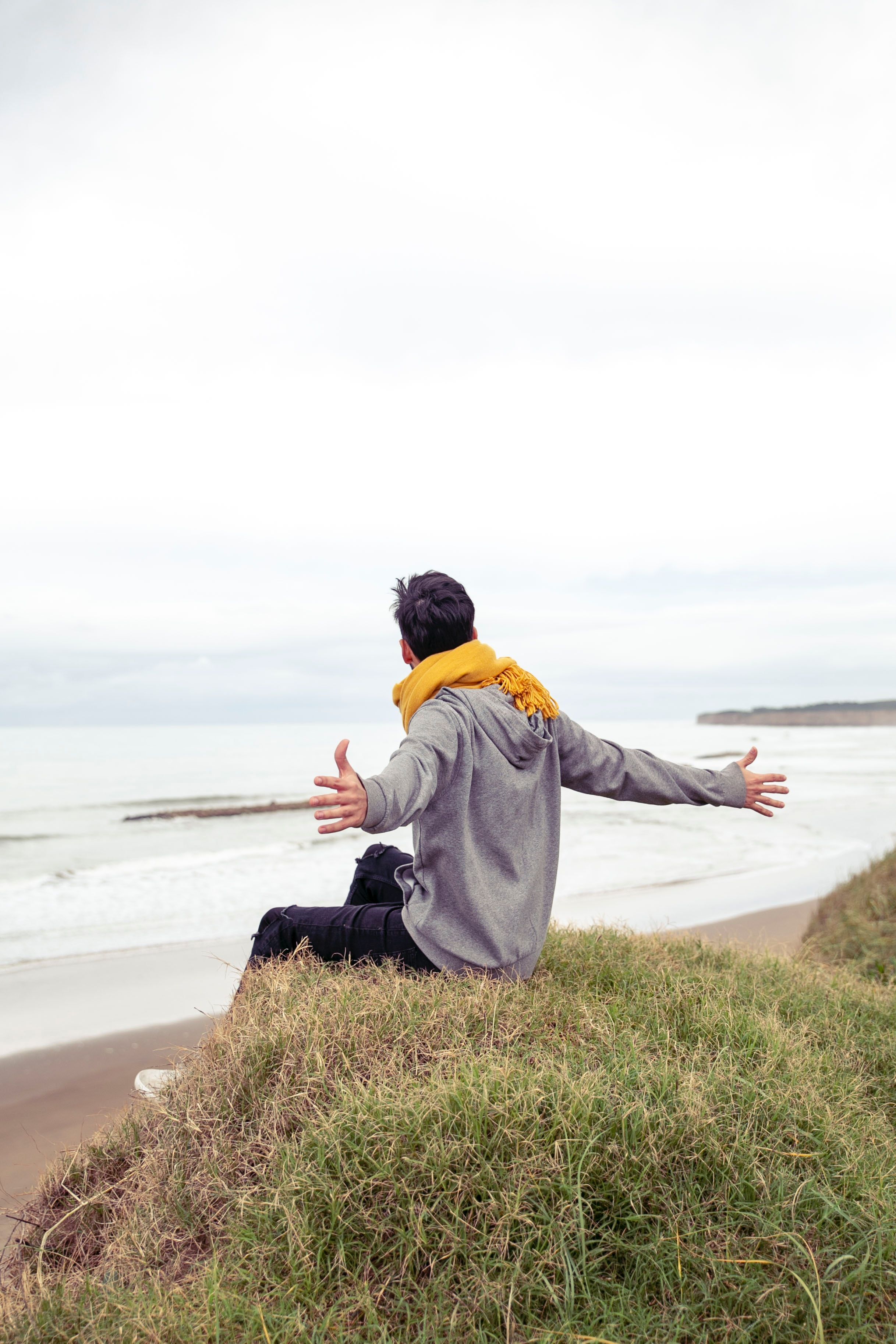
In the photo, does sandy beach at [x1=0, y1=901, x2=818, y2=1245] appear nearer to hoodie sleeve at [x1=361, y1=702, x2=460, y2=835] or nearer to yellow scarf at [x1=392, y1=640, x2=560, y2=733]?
hoodie sleeve at [x1=361, y1=702, x2=460, y2=835]

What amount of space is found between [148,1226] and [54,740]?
3437 inches

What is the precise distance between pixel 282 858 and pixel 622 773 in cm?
1303

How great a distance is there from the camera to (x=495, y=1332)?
5.62ft

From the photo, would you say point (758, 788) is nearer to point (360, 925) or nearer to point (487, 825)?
point (487, 825)

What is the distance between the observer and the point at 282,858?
15453 mm

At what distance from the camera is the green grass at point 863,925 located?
19.2ft

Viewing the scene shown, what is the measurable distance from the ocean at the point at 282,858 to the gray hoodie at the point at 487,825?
6.62ft

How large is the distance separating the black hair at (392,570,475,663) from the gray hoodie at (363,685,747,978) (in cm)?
23

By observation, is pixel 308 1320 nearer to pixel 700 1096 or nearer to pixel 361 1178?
pixel 361 1178

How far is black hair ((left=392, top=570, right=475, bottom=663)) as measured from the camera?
3.07 m

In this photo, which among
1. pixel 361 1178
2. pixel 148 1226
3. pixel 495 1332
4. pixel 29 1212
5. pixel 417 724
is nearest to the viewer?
pixel 495 1332

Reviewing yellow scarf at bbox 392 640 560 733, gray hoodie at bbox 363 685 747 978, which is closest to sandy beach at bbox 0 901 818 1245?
gray hoodie at bbox 363 685 747 978

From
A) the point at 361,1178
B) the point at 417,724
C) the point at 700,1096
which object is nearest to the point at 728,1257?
the point at 700,1096

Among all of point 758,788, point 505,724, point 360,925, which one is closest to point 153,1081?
point 360,925
